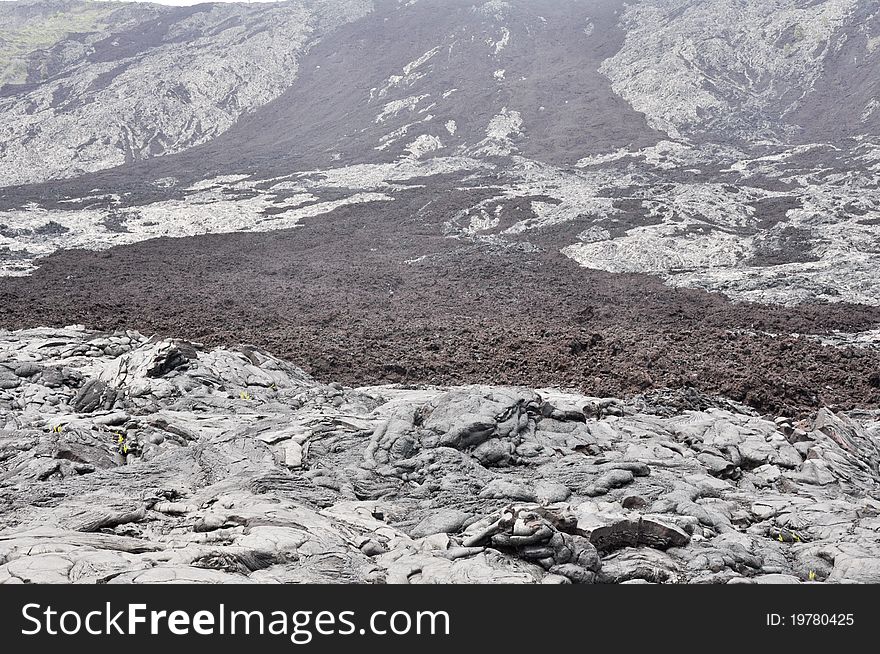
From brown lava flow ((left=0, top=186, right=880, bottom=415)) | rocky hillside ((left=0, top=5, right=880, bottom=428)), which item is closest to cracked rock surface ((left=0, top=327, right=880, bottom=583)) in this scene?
brown lava flow ((left=0, top=186, right=880, bottom=415))

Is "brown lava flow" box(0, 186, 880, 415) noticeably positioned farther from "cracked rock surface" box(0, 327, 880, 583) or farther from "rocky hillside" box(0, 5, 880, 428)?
"cracked rock surface" box(0, 327, 880, 583)

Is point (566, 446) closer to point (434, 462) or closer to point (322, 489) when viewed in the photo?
point (434, 462)

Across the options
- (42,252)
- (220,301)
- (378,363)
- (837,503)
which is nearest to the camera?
(837,503)

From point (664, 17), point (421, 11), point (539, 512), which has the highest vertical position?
point (421, 11)

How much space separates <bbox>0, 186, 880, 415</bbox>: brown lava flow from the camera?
1556cm

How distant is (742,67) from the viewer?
253ft

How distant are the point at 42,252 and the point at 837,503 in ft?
126

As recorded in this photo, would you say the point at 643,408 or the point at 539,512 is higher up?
the point at 539,512

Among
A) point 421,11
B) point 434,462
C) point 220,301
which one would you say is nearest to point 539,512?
point 434,462

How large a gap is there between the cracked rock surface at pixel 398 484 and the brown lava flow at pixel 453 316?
7.96 feet

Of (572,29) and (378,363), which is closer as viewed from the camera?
(378,363)

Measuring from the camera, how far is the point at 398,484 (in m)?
9.27

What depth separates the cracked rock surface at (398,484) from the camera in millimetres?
6605

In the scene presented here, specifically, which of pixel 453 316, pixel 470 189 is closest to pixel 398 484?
pixel 453 316
